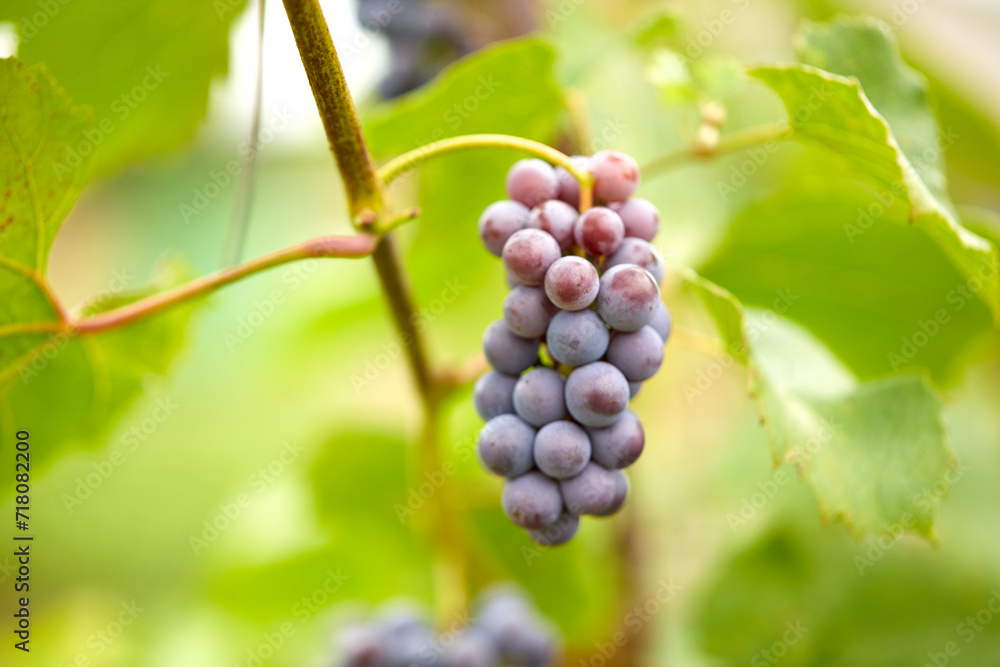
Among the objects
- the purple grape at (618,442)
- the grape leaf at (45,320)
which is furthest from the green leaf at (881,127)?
the grape leaf at (45,320)

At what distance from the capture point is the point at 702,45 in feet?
4.51

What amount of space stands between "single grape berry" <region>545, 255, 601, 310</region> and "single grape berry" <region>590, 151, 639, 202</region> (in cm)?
7

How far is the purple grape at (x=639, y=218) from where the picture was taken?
1.60 feet

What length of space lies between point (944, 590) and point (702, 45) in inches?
38.5

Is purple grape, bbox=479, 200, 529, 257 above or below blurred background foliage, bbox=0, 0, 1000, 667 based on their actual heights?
above

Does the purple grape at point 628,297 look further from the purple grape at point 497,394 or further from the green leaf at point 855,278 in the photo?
the green leaf at point 855,278

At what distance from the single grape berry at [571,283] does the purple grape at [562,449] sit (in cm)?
8

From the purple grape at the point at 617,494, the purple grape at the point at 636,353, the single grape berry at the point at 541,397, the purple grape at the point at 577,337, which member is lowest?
the purple grape at the point at 617,494

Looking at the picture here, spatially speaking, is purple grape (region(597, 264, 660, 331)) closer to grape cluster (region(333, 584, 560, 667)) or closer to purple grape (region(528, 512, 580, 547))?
purple grape (region(528, 512, 580, 547))

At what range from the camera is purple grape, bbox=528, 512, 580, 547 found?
49cm

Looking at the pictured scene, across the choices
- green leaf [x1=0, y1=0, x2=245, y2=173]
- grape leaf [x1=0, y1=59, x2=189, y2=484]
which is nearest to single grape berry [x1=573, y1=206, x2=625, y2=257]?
grape leaf [x1=0, y1=59, x2=189, y2=484]

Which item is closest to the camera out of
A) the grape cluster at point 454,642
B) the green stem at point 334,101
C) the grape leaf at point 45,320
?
the green stem at point 334,101

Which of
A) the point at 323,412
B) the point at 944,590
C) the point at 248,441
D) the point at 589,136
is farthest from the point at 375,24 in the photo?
the point at 248,441

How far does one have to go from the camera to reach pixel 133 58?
845mm
